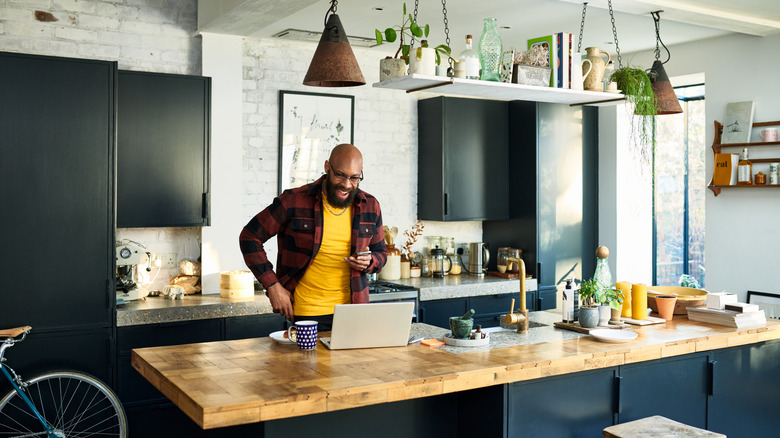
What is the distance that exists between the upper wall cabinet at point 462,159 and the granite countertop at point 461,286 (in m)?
0.52

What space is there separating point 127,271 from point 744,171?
4501 mm

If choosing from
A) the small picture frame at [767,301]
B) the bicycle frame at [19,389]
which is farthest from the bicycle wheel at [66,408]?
the small picture frame at [767,301]

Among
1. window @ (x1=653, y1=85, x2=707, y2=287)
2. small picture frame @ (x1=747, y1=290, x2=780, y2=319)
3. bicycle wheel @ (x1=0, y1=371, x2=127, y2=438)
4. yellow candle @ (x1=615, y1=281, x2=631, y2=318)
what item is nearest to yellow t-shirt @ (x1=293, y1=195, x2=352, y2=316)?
bicycle wheel @ (x1=0, y1=371, x2=127, y2=438)

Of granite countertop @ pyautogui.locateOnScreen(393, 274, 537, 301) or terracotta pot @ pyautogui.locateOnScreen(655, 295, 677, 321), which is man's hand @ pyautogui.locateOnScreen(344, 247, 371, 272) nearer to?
terracotta pot @ pyautogui.locateOnScreen(655, 295, 677, 321)

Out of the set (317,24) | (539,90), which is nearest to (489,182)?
(317,24)

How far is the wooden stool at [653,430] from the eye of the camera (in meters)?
3.03

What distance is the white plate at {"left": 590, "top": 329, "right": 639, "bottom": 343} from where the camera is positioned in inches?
136

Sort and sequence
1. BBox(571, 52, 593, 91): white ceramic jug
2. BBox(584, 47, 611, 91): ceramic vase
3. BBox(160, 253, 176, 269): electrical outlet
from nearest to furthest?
BBox(571, 52, 593, 91): white ceramic jug → BBox(584, 47, 611, 91): ceramic vase → BBox(160, 253, 176, 269): electrical outlet

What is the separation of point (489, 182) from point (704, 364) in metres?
2.92

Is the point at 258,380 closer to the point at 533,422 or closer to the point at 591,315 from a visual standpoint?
the point at 533,422

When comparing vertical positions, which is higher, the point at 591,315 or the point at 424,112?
the point at 424,112

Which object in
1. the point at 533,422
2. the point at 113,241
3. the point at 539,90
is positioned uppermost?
the point at 539,90

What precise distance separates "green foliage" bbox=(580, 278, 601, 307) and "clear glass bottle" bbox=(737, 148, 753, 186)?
2.40m

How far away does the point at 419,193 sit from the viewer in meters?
6.36
